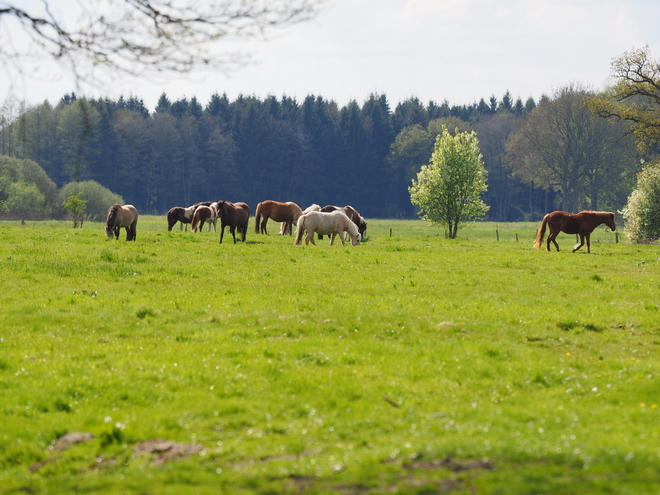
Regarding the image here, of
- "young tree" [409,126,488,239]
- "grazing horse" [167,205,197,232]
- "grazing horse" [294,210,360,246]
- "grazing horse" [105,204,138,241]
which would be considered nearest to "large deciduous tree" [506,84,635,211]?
"young tree" [409,126,488,239]

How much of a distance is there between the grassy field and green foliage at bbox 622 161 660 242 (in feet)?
94.5

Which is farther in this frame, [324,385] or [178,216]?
[178,216]

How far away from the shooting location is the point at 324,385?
10.3 meters

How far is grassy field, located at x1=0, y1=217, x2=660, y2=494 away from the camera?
6.84 meters

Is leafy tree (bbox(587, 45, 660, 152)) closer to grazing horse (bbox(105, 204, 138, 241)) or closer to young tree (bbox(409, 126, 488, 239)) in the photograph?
young tree (bbox(409, 126, 488, 239))

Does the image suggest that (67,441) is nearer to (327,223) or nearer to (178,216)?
(327,223)

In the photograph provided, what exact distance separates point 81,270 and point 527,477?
63.1 feet

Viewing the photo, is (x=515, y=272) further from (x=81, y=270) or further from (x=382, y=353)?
(x=81, y=270)

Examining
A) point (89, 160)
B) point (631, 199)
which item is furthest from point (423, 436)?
point (631, 199)

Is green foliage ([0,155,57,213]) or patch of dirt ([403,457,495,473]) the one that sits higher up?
green foliage ([0,155,57,213])

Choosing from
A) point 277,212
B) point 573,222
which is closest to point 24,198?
point 277,212

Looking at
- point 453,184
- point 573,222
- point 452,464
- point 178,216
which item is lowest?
point 452,464

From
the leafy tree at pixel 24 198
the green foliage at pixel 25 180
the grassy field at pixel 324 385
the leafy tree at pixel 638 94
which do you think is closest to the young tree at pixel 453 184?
the leafy tree at pixel 638 94

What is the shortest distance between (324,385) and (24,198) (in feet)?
231
